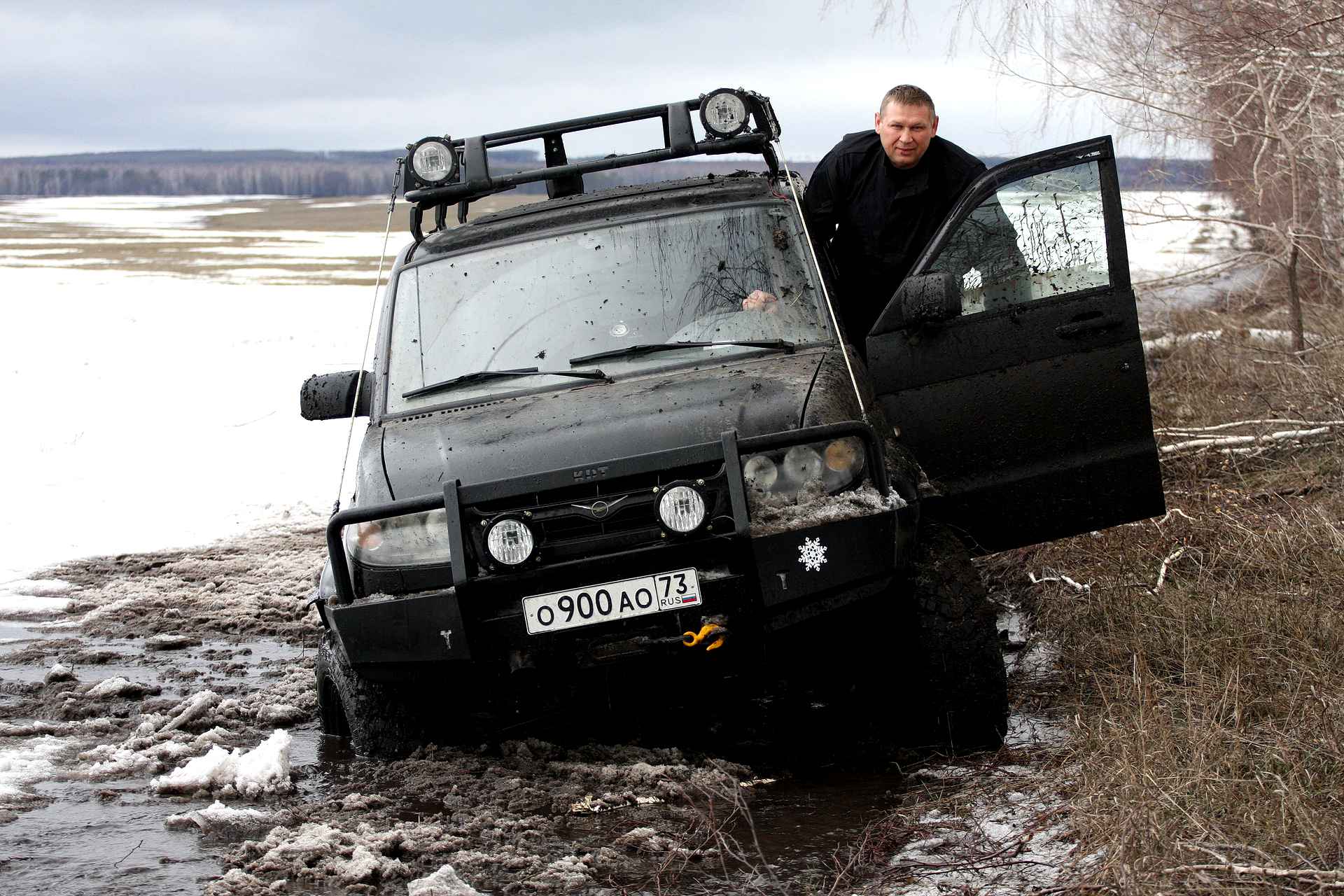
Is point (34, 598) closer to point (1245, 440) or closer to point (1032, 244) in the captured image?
point (1032, 244)

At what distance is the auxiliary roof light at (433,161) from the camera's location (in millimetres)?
6055

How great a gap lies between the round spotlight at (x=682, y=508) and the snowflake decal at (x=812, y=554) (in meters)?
0.30

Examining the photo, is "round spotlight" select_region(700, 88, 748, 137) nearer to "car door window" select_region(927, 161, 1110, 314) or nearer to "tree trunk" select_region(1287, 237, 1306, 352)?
"car door window" select_region(927, 161, 1110, 314)

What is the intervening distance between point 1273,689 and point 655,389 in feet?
6.93

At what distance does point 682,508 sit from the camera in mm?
4336

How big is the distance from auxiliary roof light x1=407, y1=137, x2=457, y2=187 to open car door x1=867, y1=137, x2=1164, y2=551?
196 centimetres

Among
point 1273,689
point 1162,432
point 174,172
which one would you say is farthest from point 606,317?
point 174,172

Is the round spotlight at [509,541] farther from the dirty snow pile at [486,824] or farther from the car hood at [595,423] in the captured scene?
the dirty snow pile at [486,824]

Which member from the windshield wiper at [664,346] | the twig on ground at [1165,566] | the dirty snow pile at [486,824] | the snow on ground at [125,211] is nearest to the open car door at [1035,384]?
the windshield wiper at [664,346]

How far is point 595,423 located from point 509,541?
1.72ft

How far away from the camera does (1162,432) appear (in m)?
7.99

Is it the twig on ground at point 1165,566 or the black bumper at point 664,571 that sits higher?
the black bumper at point 664,571

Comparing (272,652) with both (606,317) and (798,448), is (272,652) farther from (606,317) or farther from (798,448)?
(798,448)

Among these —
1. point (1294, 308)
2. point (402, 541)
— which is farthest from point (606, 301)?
point (1294, 308)
